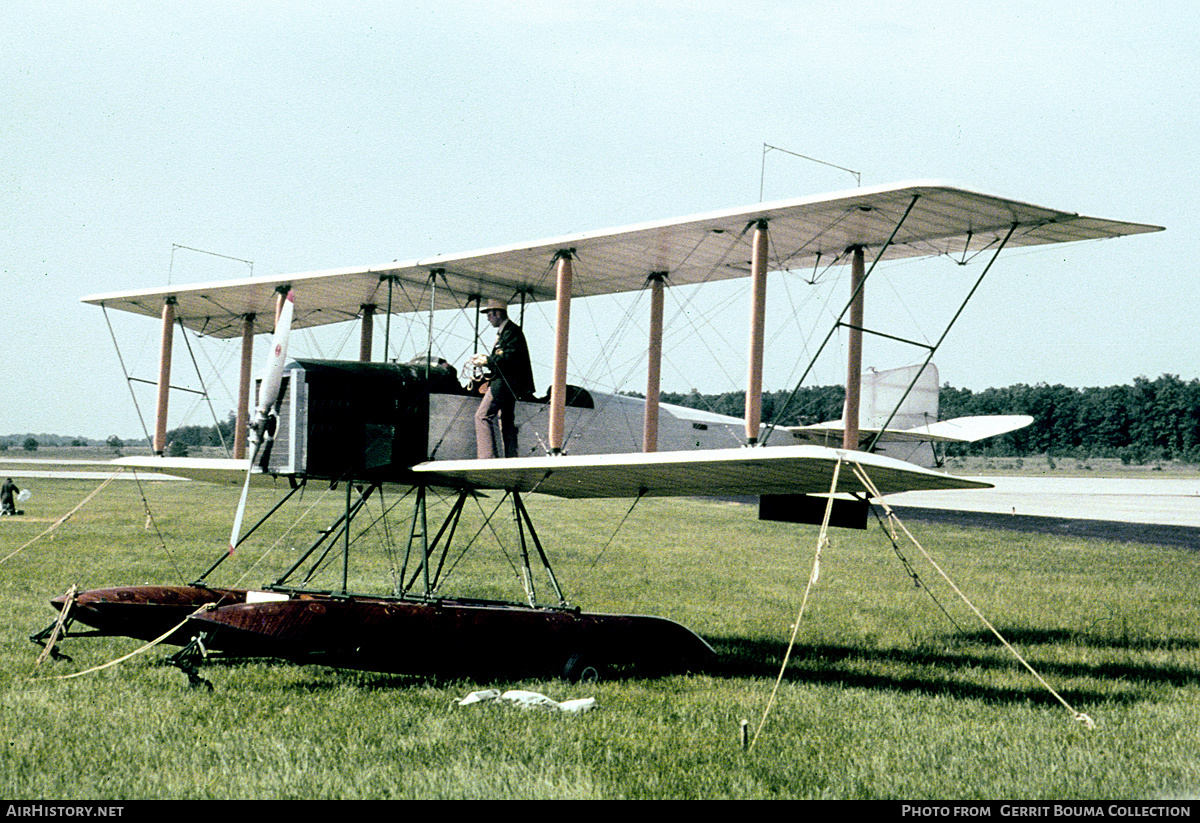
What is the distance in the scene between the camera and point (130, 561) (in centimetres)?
1722

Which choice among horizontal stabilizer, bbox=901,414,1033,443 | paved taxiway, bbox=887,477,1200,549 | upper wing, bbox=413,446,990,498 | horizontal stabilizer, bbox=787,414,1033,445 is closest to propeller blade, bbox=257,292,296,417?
upper wing, bbox=413,446,990,498

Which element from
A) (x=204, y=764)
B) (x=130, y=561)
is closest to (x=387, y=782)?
(x=204, y=764)

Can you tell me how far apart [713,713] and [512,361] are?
4.74 metres

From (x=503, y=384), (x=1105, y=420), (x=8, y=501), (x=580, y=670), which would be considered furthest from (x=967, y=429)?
(x=1105, y=420)

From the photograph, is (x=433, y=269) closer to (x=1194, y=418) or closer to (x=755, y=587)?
(x=755, y=587)

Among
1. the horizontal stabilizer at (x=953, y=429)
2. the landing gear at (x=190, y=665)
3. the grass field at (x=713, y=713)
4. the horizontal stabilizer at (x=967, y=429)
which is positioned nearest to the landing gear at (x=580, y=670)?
the grass field at (x=713, y=713)

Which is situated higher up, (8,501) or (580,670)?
(580,670)

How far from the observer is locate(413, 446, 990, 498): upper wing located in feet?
25.7

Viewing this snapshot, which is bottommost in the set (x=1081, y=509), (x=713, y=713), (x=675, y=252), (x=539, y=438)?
(x=1081, y=509)

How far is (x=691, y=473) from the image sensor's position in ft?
29.6

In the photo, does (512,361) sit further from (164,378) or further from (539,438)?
(164,378)

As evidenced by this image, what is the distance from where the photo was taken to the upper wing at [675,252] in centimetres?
859

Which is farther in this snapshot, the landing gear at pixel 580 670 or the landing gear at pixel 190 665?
the landing gear at pixel 580 670

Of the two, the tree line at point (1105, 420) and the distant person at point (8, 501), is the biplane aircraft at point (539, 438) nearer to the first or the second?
the distant person at point (8, 501)
